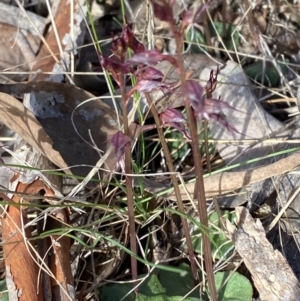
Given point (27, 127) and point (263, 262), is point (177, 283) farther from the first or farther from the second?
point (27, 127)

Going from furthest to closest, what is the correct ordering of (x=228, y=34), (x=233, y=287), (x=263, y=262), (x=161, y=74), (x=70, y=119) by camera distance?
(x=228, y=34) → (x=70, y=119) → (x=233, y=287) → (x=263, y=262) → (x=161, y=74)

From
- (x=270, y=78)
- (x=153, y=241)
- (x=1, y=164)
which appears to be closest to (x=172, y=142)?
(x=153, y=241)

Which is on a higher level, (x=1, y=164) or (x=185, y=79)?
(x=185, y=79)

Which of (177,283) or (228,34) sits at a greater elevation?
(228,34)

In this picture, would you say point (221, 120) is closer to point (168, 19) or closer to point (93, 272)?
point (168, 19)

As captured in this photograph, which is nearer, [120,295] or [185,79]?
[185,79]

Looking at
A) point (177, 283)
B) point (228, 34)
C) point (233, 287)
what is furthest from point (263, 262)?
point (228, 34)

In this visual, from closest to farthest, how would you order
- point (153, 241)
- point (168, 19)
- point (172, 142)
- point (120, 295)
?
point (168, 19), point (120, 295), point (153, 241), point (172, 142)

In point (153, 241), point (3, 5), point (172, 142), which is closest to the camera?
point (153, 241)

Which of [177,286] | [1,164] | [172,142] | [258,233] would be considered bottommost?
[177,286]
